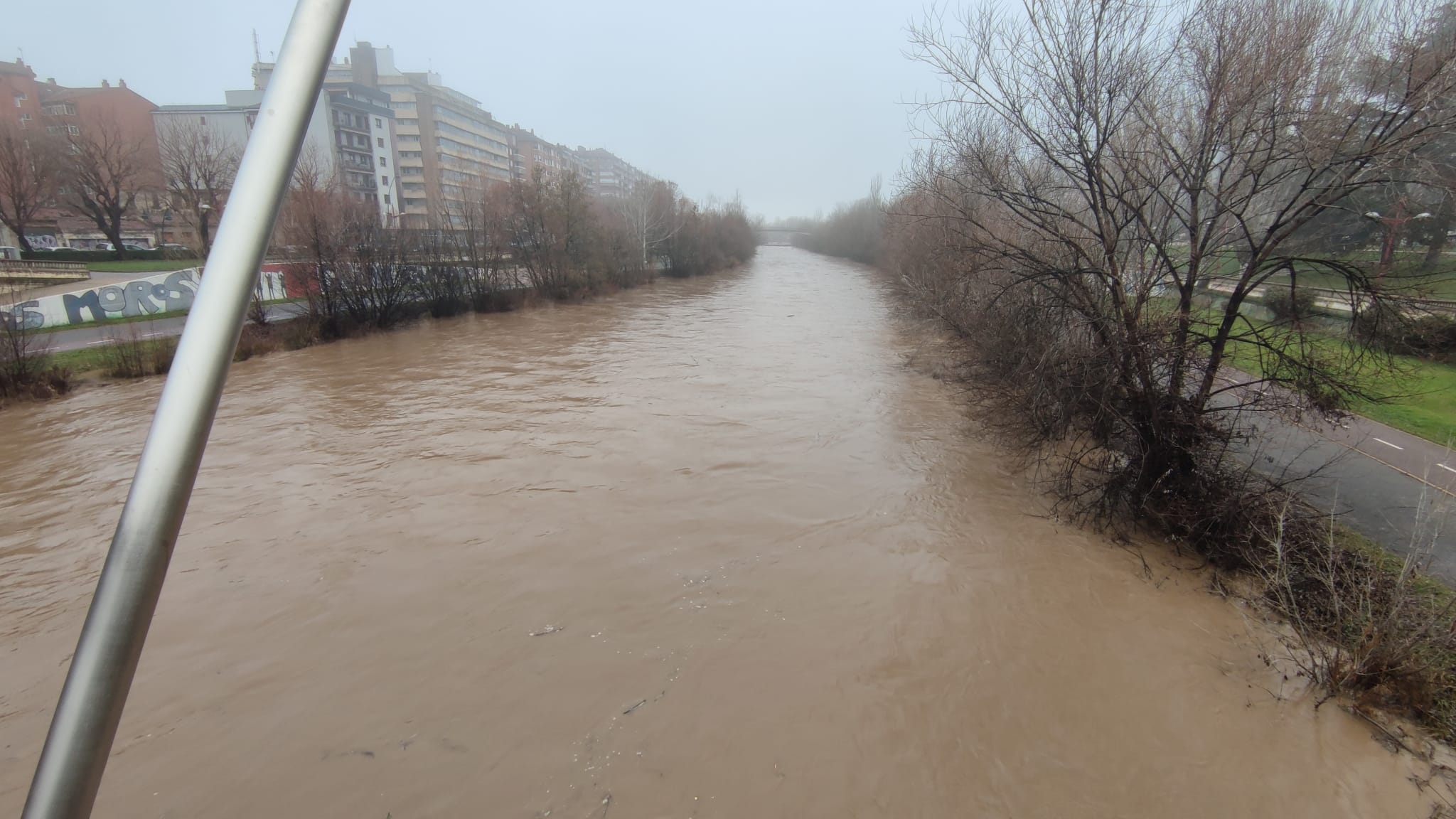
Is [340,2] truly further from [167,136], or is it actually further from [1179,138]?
[167,136]

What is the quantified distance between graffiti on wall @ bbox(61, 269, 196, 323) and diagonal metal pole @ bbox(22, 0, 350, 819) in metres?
26.5

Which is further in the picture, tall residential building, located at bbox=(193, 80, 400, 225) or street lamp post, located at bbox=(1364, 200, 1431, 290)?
tall residential building, located at bbox=(193, 80, 400, 225)

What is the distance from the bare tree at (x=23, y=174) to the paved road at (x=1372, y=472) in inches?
1930

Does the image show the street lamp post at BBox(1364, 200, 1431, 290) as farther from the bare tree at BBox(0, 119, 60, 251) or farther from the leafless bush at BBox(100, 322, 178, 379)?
the bare tree at BBox(0, 119, 60, 251)

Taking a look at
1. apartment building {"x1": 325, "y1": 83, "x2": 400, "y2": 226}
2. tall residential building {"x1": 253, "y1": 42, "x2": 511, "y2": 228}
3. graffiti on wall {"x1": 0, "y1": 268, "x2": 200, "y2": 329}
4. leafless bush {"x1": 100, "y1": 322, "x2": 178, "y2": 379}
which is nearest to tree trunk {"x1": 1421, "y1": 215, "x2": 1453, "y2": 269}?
leafless bush {"x1": 100, "y1": 322, "x2": 178, "y2": 379}

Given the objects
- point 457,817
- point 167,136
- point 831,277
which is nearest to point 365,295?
point 457,817

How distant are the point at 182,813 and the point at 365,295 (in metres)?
24.0

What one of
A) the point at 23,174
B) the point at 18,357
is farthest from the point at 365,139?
the point at 18,357

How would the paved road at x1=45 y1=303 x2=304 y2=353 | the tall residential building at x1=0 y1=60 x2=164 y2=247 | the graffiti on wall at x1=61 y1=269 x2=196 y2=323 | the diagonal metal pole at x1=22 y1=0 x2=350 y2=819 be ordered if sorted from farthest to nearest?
the tall residential building at x1=0 y1=60 x2=164 y2=247 → the graffiti on wall at x1=61 y1=269 x2=196 y2=323 → the paved road at x1=45 y1=303 x2=304 y2=353 → the diagonal metal pole at x1=22 y1=0 x2=350 y2=819

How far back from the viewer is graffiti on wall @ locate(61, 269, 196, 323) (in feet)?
73.8

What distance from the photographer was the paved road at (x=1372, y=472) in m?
7.87

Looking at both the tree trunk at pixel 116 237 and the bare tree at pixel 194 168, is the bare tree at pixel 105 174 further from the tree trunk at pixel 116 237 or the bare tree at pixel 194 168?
the bare tree at pixel 194 168

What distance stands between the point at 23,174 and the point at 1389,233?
50.8m

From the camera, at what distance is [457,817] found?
454 centimetres
